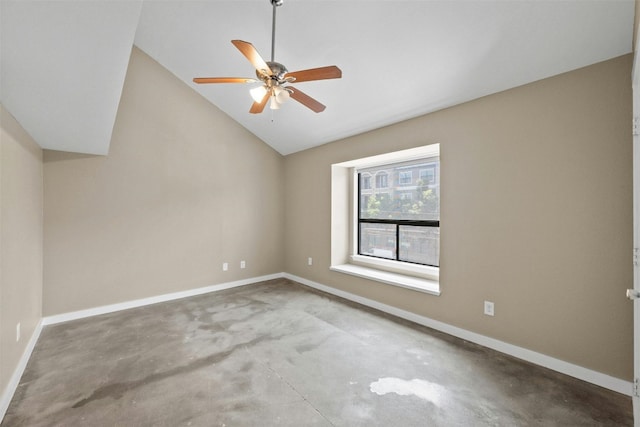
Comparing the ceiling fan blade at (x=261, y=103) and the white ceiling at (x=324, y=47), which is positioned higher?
the white ceiling at (x=324, y=47)

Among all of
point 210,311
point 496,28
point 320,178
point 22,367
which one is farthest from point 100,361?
point 496,28

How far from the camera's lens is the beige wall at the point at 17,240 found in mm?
1867

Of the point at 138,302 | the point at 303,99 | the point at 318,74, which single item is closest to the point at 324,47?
the point at 303,99

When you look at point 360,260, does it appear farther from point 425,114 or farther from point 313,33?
point 313,33

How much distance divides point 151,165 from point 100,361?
239 centimetres

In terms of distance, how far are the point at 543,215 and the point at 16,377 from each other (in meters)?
4.15

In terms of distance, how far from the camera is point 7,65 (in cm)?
156

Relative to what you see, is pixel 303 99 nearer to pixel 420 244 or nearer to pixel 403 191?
pixel 403 191

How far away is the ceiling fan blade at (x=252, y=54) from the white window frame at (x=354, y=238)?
6.42 ft

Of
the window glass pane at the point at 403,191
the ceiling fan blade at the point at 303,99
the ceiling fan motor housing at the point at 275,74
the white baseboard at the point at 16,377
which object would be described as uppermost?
the ceiling fan motor housing at the point at 275,74

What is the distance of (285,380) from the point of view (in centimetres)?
205

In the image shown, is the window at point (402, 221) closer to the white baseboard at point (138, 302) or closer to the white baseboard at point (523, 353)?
the white baseboard at point (523, 353)

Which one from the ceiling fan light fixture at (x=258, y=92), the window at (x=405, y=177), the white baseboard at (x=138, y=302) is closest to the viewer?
the ceiling fan light fixture at (x=258, y=92)

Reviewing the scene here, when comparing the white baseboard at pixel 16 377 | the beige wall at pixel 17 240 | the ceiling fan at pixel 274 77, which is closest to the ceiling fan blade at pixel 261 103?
the ceiling fan at pixel 274 77
